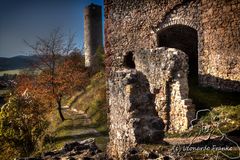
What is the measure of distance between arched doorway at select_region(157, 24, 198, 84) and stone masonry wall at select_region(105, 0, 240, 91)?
611 millimetres

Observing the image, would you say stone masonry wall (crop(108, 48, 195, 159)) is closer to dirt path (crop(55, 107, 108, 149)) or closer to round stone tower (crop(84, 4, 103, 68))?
dirt path (crop(55, 107, 108, 149))

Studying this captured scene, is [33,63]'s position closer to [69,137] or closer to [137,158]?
[69,137]

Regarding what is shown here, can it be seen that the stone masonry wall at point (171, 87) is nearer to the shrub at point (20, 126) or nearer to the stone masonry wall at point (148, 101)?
the stone masonry wall at point (148, 101)

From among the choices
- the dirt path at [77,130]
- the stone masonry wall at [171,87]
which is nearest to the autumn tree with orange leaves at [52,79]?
the dirt path at [77,130]

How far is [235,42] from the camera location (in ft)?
38.5

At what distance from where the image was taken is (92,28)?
39.5m

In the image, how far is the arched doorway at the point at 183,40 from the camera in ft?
48.7

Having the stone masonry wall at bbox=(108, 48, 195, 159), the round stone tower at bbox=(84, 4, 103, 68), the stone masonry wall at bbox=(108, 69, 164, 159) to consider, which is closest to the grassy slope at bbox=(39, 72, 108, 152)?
the stone masonry wall at bbox=(108, 48, 195, 159)

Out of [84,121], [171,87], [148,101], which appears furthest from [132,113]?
[84,121]

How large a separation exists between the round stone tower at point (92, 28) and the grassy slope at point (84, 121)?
36.7 feet

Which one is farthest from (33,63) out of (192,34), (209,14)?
(209,14)

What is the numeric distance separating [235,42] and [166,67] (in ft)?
10.2

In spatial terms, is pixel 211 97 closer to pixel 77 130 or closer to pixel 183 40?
pixel 183 40

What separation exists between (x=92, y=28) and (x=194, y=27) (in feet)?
89.0
